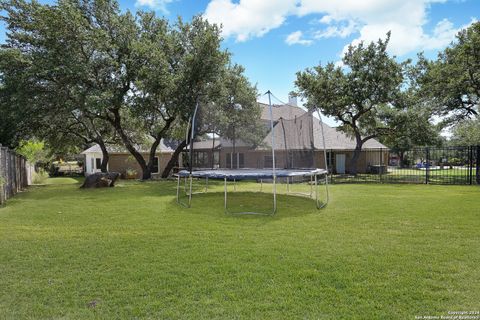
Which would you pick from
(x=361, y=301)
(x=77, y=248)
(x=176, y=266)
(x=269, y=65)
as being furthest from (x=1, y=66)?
(x=361, y=301)

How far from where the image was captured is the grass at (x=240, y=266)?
2.55 meters

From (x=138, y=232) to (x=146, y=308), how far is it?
8.20 feet

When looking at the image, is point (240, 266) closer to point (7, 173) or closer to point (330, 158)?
point (7, 173)

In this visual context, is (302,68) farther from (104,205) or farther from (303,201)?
(104,205)

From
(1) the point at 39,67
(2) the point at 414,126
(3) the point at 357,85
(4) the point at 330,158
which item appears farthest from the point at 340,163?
(1) the point at 39,67

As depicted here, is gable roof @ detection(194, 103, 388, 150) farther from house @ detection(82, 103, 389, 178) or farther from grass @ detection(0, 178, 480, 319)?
grass @ detection(0, 178, 480, 319)

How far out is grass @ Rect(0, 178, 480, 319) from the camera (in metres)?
2.55

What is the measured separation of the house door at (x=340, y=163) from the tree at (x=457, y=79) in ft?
22.8

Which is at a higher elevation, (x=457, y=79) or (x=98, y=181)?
(x=457, y=79)

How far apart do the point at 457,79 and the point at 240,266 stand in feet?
52.7

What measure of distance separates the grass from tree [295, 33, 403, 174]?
11.5 meters

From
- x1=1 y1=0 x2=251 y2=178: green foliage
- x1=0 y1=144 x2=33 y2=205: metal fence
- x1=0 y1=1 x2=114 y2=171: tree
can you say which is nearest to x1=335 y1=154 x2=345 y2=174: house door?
x1=1 y1=0 x2=251 y2=178: green foliage

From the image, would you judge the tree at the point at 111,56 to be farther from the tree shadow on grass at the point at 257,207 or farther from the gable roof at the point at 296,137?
the tree shadow on grass at the point at 257,207

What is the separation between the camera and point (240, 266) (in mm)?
3379
